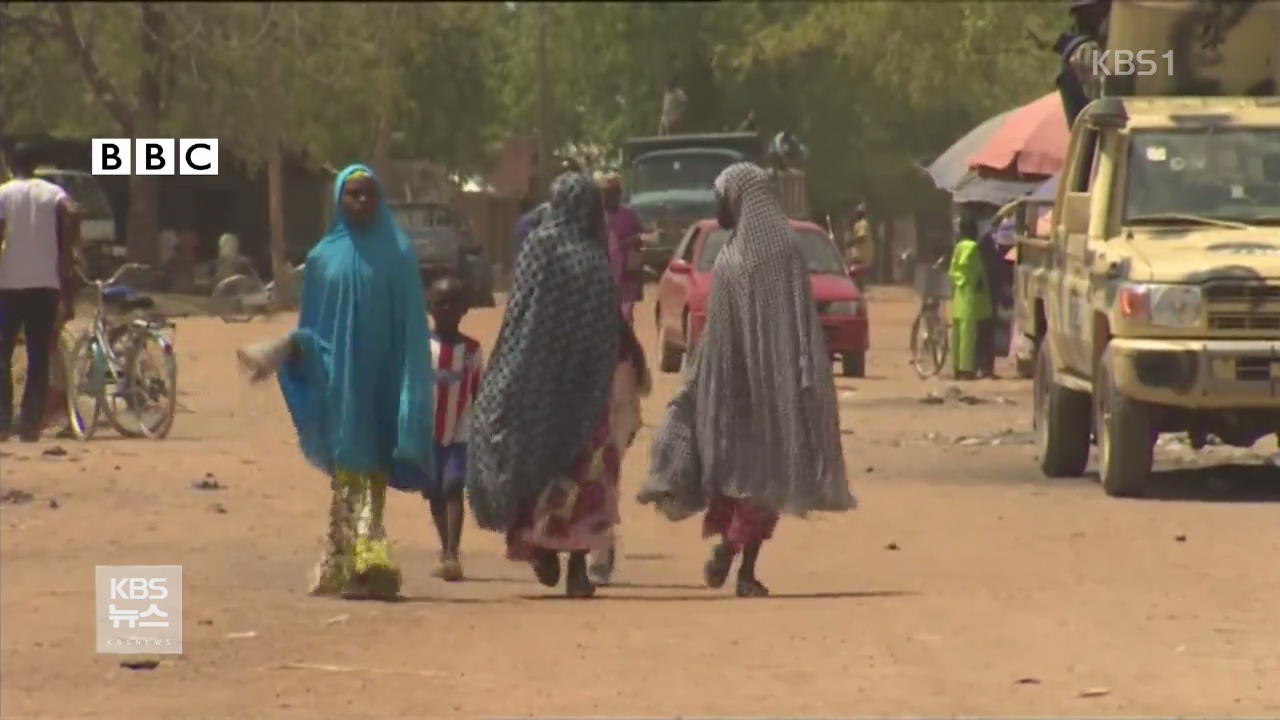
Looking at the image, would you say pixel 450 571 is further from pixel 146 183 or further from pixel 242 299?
pixel 146 183

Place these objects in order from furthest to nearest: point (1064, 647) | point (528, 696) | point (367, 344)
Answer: point (367, 344), point (1064, 647), point (528, 696)

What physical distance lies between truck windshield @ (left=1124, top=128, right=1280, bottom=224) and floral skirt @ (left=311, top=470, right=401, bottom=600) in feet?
18.2

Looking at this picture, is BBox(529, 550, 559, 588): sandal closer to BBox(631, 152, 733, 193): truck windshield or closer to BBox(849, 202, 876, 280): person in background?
BBox(849, 202, 876, 280): person in background

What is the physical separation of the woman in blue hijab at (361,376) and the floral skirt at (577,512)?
458 millimetres

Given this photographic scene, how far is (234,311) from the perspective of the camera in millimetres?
40656

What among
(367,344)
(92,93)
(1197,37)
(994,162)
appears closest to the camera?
(367,344)

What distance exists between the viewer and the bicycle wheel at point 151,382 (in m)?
18.5

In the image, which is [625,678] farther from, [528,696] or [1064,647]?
[1064,647]

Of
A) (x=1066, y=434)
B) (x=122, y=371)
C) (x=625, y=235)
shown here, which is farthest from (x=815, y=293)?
(x=1066, y=434)

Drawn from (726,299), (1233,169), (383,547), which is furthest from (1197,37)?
(383,547)

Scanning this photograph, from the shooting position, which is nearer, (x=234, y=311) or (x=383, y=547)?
(x=383, y=547)

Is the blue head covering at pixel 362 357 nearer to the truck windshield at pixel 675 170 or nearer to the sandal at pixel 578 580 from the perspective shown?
the sandal at pixel 578 580

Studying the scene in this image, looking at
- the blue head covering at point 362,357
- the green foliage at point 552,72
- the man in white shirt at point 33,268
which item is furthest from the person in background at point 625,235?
the green foliage at point 552,72

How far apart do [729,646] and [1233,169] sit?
6.61 m
